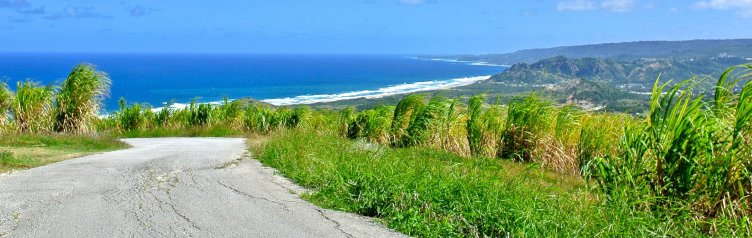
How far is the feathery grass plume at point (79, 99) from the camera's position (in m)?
17.3

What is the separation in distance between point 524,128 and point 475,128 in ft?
3.40

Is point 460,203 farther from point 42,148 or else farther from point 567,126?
point 42,148

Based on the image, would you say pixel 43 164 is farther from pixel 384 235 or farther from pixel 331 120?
pixel 331 120

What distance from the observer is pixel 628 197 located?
648 centimetres

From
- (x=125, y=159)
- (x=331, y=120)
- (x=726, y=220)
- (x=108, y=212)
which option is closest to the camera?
(x=726, y=220)

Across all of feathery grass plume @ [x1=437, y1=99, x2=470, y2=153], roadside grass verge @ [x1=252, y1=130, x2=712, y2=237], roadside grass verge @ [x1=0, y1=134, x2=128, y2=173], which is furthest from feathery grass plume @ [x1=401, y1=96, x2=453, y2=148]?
roadside grass verge @ [x1=0, y1=134, x2=128, y2=173]

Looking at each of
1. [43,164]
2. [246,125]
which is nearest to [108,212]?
[43,164]

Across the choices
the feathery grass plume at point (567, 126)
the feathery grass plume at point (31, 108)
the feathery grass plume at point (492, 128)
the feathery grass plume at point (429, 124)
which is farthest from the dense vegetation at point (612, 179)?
the feathery grass plume at point (31, 108)

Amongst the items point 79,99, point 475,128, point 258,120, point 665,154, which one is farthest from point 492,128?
point 79,99

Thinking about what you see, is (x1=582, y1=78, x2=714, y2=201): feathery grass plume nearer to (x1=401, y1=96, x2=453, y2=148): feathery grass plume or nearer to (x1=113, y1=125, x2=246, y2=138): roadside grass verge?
(x1=401, y1=96, x2=453, y2=148): feathery grass plume

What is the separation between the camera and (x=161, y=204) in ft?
23.5

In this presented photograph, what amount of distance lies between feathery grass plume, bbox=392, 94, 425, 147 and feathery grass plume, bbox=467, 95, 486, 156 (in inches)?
47.9

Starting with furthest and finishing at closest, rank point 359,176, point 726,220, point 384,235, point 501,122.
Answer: point 501,122 < point 359,176 < point 384,235 < point 726,220

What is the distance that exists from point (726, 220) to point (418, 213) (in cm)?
257
